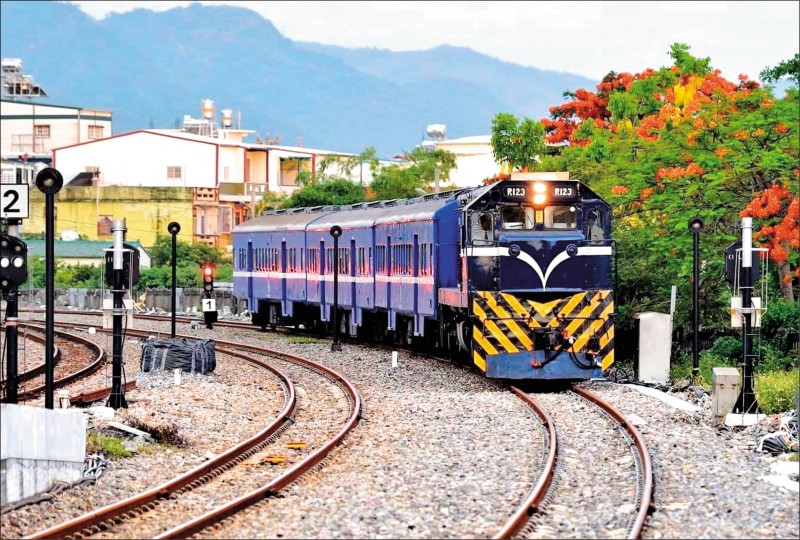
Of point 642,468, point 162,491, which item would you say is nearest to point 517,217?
point 642,468

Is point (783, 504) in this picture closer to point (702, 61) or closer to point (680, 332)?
point (680, 332)

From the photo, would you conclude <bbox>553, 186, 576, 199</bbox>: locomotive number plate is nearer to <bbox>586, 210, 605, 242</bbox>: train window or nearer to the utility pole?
<bbox>586, 210, 605, 242</bbox>: train window

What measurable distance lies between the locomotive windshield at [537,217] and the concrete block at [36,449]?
9618mm

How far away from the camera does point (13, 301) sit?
1545cm

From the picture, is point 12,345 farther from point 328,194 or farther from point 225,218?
point 225,218

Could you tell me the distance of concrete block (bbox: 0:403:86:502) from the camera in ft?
38.0

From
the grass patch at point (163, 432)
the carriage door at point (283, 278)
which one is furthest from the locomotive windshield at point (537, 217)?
the carriage door at point (283, 278)

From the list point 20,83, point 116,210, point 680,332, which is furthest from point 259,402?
point 20,83

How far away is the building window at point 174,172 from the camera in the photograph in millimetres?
87375

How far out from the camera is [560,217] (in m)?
21.8

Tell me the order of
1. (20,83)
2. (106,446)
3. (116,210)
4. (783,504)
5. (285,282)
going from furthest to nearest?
(20,83), (116,210), (285,282), (106,446), (783,504)

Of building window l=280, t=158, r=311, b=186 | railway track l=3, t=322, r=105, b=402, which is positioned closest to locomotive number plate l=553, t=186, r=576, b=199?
railway track l=3, t=322, r=105, b=402

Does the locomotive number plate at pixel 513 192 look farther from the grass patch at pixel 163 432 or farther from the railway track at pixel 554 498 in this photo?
the grass patch at pixel 163 432

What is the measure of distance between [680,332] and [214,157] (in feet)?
202
